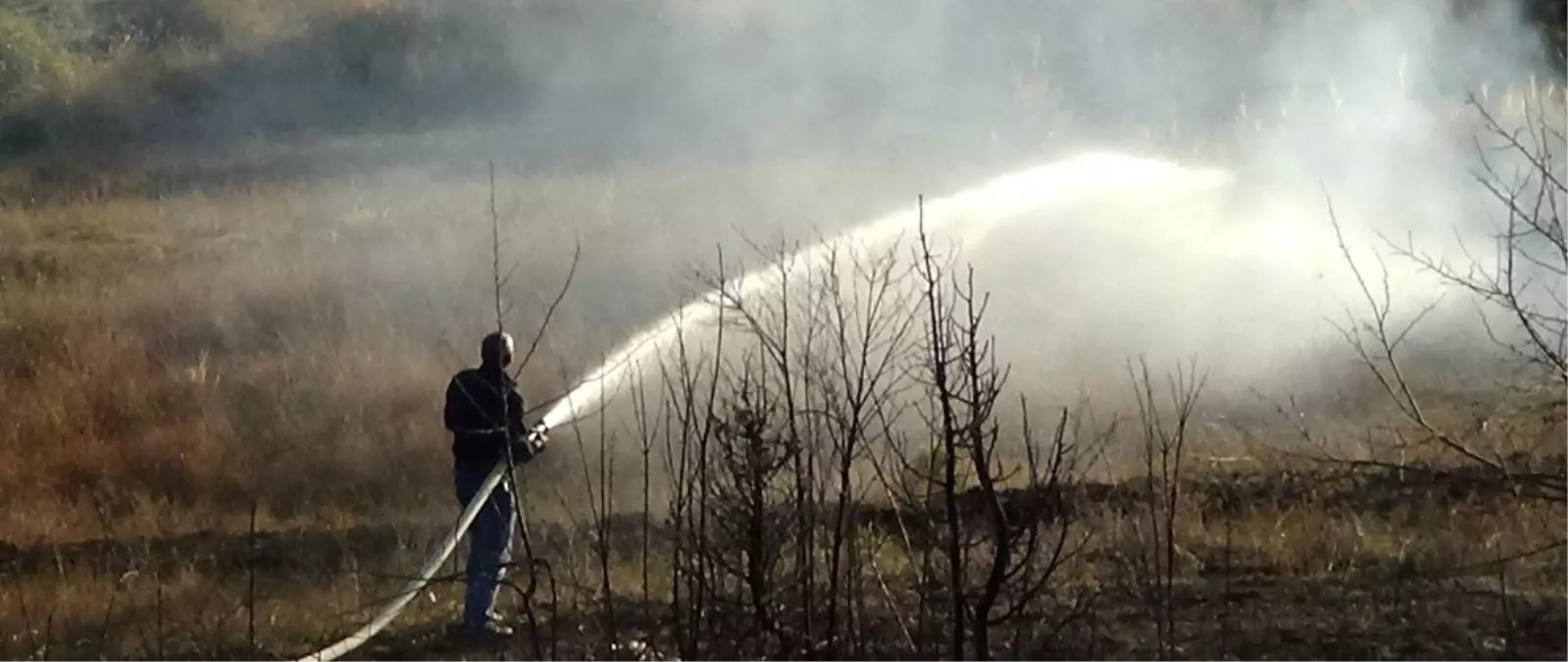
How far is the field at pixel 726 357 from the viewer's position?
18.4 feet

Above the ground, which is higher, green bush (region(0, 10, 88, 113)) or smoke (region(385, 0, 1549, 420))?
green bush (region(0, 10, 88, 113))

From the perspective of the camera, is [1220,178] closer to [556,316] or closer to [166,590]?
[556,316]

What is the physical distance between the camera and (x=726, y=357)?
928 centimetres

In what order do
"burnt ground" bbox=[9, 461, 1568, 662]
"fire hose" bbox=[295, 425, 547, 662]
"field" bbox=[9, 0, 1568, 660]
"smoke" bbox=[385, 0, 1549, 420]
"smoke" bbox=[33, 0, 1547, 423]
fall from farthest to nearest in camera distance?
"smoke" bbox=[33, 0, 1547, 423] < "smoke" bbox=[385, 0, 1549, 420] < "burnt ground" bbox=[9, 461, 1568, 662] < "fire hose" bbox=[295, 425, 547, 662] < "field" bbox=[9, 0, 1568, 660]

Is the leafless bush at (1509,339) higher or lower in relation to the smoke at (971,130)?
lower

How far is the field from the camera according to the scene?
562 cm

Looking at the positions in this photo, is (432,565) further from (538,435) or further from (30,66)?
(30,66)

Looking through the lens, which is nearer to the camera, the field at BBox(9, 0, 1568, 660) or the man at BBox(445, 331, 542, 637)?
the field at BBox(9, 0, 1568, 660)

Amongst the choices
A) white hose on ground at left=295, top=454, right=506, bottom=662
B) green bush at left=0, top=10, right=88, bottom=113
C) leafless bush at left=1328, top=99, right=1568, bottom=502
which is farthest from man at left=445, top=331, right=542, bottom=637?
green bush at left=0, top=10, right=88, bottom=113

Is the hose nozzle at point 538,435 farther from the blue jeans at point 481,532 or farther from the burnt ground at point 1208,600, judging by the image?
the burnt ground at point 1208,600

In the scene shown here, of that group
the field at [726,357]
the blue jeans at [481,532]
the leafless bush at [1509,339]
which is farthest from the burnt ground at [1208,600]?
the leafless bush at [1509,339]

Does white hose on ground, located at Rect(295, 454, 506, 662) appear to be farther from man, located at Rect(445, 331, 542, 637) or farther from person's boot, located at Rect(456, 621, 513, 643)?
person's boot, located at Rect(456, 621, 513, 643)

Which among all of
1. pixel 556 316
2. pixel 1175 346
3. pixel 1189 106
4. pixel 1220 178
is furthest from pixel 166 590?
pixel 1189 106

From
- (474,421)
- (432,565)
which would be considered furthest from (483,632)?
(432,565)
